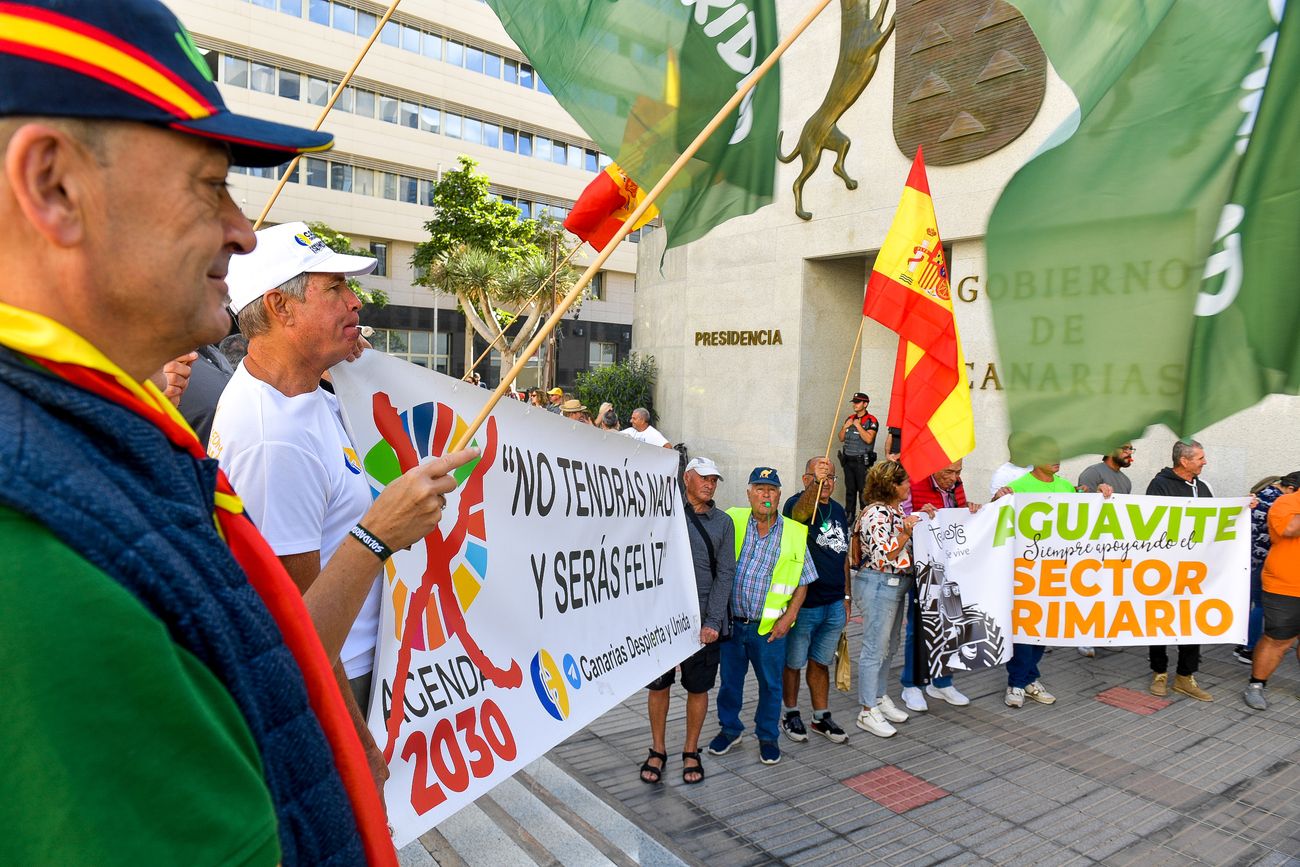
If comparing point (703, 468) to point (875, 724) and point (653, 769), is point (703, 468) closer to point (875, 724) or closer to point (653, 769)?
point (653, 769)

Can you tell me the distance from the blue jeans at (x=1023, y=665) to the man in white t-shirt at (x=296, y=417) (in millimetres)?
5624

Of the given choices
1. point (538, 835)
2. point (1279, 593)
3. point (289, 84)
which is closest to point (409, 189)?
point (289, 84)

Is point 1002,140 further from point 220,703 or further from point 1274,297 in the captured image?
point 220,703

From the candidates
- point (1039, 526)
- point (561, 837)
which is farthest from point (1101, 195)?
point (1039, 526)

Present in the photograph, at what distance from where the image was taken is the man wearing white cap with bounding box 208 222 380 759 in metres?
1.93

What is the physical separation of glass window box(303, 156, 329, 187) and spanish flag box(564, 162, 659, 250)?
36229 mm

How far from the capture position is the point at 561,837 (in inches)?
164

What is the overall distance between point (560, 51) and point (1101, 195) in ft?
6.66

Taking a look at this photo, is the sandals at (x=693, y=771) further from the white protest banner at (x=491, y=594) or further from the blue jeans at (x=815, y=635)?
the white protest banner at (x=491, y=594)

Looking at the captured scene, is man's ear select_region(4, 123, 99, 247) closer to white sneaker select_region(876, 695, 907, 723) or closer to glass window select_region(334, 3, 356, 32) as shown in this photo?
white sneaker select_region(876, 695, 907, 723)

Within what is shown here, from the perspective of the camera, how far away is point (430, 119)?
3875 centimetres

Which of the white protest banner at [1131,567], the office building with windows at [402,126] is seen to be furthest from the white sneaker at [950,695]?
the office building with windows at [402,126]

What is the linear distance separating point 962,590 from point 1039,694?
1252mm

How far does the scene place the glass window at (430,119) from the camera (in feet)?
126
